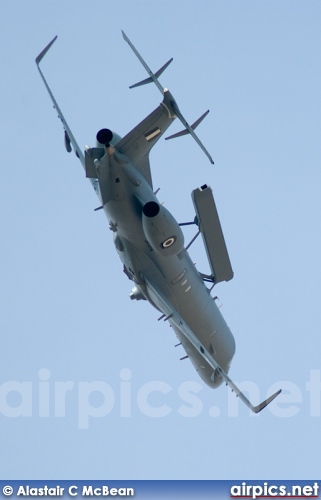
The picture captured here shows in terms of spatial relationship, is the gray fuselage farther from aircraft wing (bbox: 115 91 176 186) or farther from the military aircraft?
aircraft wing (bbox: 115 91 176 186)

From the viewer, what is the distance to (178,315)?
159 ft

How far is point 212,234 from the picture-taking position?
48594mm

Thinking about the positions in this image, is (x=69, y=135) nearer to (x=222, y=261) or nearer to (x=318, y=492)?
(x=222, y=261)

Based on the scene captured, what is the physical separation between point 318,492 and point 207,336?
8.68 meters

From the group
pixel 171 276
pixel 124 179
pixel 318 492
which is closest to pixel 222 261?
pixel 171 276

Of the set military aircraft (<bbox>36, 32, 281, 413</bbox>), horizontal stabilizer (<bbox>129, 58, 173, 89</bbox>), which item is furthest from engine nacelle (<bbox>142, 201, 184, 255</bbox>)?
horizontal stabilizer (<bbox>129, 58, 173, 89</bbox>)

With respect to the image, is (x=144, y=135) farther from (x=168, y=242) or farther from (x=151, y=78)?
(x=168, y=242)

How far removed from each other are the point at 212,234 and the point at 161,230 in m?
4.26

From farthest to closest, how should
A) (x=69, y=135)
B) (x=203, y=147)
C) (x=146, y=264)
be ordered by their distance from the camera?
(x=69, y=135) → (x=146, y=264) → (x=203, y=147)

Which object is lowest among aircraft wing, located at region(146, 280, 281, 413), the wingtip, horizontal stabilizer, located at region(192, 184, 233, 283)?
the wingtip

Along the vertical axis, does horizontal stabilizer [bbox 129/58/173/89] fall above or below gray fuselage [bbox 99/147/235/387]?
above

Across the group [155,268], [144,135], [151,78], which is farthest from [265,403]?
[151,78]

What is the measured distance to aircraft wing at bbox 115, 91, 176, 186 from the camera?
148 ft

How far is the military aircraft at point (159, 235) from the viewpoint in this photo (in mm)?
44750
